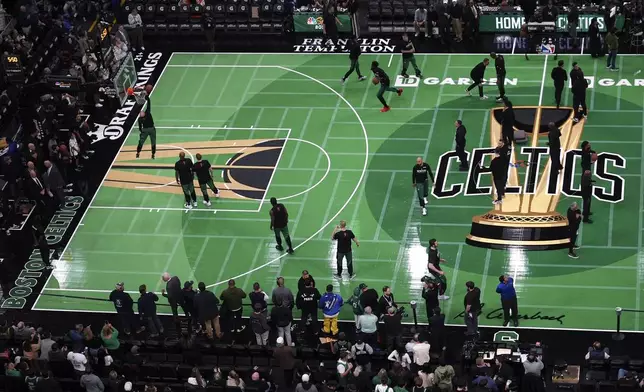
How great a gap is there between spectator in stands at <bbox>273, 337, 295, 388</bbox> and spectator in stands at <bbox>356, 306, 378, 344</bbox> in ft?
6.20

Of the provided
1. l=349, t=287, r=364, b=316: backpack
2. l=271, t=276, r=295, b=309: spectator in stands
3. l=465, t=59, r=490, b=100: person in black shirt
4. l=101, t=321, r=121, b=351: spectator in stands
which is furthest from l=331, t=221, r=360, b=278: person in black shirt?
l=465, t=59, r=490, b=100: person in black shirt

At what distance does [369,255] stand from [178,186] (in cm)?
715

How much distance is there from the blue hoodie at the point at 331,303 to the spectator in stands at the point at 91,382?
5.83 metres

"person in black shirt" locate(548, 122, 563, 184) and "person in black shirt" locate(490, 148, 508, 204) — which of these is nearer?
"person in black shirt" locate(490, 148, 508, 204)

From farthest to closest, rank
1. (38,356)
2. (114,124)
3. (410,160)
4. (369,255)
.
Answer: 1. (114,124)
2. (410,160)
3. (369,255)
4. (38,356)

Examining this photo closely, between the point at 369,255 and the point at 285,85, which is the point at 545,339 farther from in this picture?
the point at 285,85

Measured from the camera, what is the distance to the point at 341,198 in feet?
140

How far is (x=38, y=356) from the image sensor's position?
3569cm

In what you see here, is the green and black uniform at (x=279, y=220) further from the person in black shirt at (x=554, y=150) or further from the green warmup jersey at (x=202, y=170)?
the person in black shirt at (x=554, y=150)

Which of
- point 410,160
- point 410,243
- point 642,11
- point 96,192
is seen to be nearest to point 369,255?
point 410,243

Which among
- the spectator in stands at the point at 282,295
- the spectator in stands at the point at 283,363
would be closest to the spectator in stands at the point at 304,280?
the spectator in stands at the point at 282,295

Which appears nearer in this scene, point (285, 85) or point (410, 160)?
point (410, 160)

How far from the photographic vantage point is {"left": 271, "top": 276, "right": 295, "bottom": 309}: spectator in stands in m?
36.0

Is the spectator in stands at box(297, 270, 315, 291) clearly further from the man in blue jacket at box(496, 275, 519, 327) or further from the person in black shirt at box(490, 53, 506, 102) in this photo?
the person in black shirt at box(490, 53, 506, 102)
